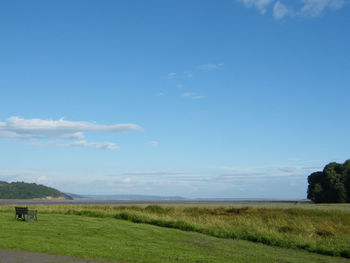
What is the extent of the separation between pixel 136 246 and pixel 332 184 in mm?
63391

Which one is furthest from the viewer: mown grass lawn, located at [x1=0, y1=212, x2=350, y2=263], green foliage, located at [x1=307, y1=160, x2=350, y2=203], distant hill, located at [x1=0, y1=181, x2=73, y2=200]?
distant hill, located at [x1=0, y1=181, x2=73, y2=200]

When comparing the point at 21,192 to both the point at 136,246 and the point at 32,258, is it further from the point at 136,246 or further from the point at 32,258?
the point at 32,258

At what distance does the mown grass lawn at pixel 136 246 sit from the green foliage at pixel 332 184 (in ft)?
190

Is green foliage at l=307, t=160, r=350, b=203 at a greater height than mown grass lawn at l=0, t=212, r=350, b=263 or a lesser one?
greater

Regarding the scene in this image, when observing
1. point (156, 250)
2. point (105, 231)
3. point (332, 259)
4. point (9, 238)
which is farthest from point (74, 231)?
point (332, 259)

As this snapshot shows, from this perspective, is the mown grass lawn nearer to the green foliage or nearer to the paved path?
the paved path

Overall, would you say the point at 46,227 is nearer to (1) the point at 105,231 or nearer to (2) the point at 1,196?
(1) the point at 105,231

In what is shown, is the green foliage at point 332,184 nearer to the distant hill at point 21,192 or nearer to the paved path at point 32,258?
the paved path at point 32,258

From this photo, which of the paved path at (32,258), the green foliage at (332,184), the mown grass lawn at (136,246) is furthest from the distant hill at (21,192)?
the paved path at (32,258)

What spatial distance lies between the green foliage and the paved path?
6628 cm

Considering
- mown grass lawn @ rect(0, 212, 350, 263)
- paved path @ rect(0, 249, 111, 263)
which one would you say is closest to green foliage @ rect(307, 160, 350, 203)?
mown grass lawn @ rect(0, 212, 350, 263)

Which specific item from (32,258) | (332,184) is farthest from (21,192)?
(32,258)

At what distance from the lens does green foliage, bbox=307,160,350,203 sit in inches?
2709

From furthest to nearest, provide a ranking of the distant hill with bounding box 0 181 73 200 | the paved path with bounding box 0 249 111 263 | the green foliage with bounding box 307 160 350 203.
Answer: the distant hill with bounding box 0 181 73 200
the green foliage with bounding box 307 160 350 203
the paved path with bounding box 0 249 111 263
